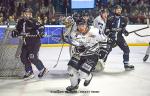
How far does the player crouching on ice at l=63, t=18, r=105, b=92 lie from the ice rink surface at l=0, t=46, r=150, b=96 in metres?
0.37

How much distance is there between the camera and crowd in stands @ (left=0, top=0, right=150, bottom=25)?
14.9 m

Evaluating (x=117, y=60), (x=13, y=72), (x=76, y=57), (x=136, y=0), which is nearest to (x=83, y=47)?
(x=76, y=57)

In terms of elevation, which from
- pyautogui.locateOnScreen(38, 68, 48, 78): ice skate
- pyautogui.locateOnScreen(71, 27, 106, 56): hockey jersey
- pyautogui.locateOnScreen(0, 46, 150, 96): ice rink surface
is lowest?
pyautogui.locateOnScreen(0, 46, 150, 96): ice rink surface

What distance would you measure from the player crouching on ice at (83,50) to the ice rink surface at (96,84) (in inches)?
14.7

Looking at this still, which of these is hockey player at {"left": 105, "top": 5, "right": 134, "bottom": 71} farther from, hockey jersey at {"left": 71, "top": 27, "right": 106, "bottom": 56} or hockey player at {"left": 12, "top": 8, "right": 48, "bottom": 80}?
hockey jersey at {"left": 71, "top": 27, "right": 106, "bottom": 56}

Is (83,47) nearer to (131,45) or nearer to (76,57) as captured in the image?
(76,57)

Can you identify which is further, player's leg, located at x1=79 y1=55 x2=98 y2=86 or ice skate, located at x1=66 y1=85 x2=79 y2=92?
ice skate, located at x1=66 y1=85 x2=79 y2=92

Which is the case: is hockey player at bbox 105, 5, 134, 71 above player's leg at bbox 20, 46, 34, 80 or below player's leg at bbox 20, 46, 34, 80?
above

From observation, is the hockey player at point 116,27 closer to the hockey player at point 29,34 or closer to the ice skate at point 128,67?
the ice skate at point 128,67

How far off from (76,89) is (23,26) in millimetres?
1666

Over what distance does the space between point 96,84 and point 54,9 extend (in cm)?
767

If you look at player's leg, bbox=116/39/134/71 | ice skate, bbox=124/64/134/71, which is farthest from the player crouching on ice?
ice skate, bbox=124/64/134/71

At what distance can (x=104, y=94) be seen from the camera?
7.50 meters

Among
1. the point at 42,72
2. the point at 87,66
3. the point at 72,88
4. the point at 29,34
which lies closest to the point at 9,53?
the point at 42,72
